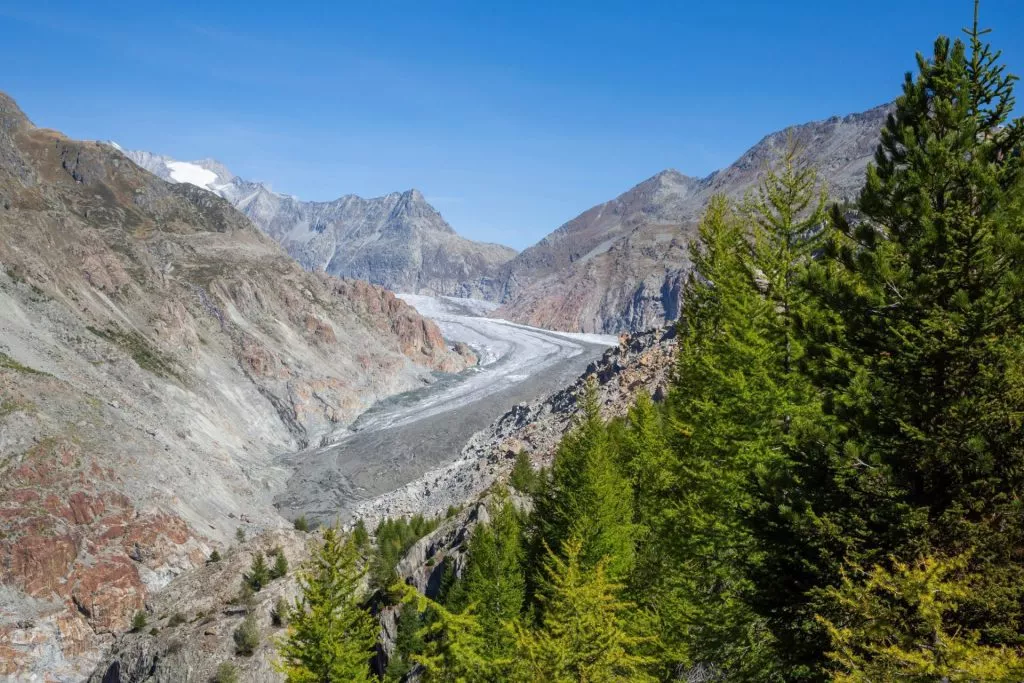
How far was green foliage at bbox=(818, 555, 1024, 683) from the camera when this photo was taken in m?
8.23

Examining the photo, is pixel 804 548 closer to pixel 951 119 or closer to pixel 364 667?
pixel 951 119

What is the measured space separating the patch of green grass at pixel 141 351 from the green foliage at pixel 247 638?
183 ft

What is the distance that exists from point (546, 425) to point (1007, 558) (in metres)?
61.1

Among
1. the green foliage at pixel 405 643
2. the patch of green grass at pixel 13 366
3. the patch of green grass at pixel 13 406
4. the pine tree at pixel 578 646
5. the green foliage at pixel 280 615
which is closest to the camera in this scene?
the pine tree at pixel 578 646

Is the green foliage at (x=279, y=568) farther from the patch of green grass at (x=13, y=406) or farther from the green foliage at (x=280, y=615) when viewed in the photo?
the patch of green grass at (x=13, y=406)

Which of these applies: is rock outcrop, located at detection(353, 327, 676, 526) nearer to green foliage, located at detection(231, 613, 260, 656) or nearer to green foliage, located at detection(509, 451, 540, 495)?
green foliage, located at detection(509, 451, 540, 495)

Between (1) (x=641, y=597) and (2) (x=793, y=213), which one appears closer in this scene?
(2) (x=793, y=213)

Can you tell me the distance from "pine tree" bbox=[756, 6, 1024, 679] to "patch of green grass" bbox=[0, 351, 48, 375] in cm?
6098

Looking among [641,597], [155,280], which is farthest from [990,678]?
[155,280]

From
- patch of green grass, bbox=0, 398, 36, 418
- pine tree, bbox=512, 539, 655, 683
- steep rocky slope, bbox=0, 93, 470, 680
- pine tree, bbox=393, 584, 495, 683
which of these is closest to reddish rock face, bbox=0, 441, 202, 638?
steep rocky slope, bbox=0, 93, 470, 680

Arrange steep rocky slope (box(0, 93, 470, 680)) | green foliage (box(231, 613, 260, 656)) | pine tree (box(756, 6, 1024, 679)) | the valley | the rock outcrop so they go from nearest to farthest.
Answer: pine tree (box(756, 6, 1024, 679)) → green foliage (box(231, 613, 260, 656)) → steep rocky slope (box(0, 93, 470, 680)) → the rock outcrop → the valley

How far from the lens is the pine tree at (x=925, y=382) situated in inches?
393

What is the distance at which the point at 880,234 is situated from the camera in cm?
1360

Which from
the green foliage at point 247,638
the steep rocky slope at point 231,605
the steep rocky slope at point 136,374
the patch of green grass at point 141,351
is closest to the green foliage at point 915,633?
the steep rocky slope at point 231,605
